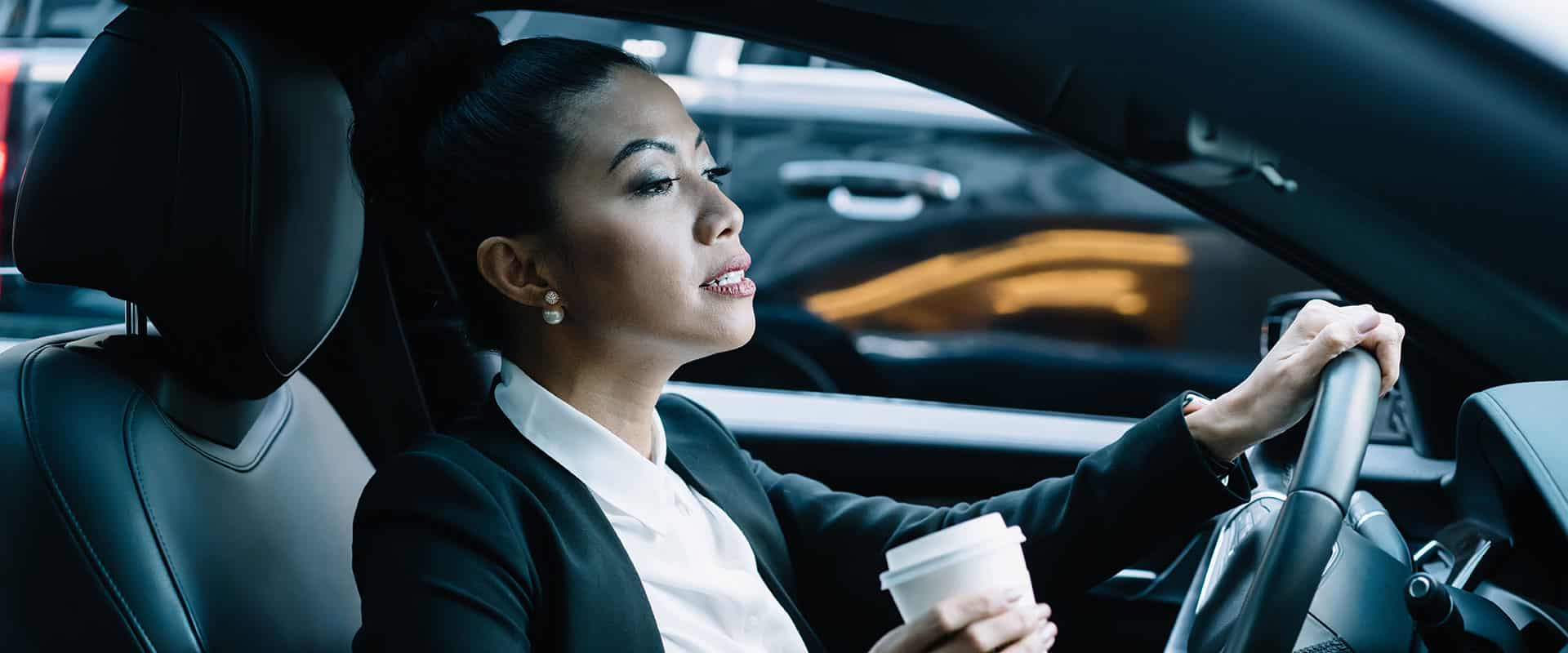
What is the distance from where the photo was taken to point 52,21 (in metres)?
2.65

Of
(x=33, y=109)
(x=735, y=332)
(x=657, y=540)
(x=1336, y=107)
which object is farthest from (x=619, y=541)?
(x=33, y=109)

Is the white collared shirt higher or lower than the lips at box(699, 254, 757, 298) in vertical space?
lower

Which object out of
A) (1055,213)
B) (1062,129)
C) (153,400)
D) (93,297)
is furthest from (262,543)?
(1055,213)

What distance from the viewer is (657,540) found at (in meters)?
1.26

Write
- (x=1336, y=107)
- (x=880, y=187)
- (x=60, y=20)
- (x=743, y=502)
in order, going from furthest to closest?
(x=880, y=187), (x=60, y=20), (x=743, y=502), (x=1336, y=107)

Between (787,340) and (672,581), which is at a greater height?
(672,581)

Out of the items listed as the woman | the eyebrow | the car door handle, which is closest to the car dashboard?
the woman

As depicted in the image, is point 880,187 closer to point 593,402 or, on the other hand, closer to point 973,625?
point 593,402

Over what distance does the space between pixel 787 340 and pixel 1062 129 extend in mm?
1578

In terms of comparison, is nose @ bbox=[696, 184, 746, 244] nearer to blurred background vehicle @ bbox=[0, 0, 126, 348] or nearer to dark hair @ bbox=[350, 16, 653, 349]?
dark hair @ bbox=[350, 16, 653, 349]

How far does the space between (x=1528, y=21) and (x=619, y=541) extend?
795 mm

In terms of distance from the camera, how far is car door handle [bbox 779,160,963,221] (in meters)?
2.96

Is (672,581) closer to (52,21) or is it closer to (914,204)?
(914,204)

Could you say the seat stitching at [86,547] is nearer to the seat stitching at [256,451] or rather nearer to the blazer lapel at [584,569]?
the seat stitching at [256,451]
